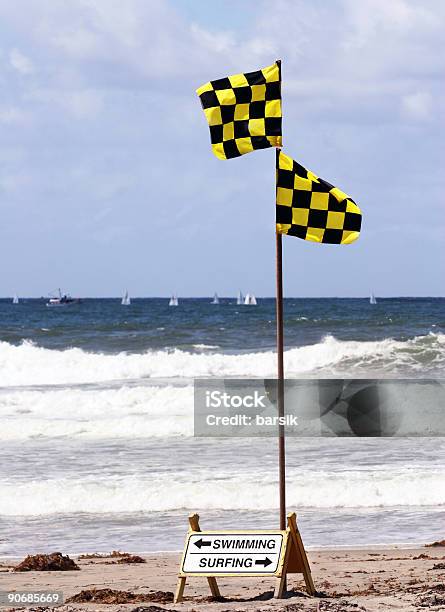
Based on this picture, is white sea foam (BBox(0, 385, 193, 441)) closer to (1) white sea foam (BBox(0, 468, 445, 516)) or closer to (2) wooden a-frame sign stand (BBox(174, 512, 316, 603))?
(1) white sea foam (BBox(0, 468, 445, 516))

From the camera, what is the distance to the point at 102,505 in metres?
13.3

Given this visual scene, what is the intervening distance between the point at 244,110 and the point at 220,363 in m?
30.8

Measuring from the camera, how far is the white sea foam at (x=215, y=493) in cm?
1322

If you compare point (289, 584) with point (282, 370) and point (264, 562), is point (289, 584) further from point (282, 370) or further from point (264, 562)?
point (282, 370)

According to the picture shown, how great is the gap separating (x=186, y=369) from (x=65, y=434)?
17.8 m

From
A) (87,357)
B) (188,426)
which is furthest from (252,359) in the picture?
(188,426)

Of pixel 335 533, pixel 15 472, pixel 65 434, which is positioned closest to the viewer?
pixel 335 533

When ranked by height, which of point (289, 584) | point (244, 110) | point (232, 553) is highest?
point (244, 110)

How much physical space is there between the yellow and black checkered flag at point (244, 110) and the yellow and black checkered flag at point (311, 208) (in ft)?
0.86

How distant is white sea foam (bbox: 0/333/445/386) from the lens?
36.1m

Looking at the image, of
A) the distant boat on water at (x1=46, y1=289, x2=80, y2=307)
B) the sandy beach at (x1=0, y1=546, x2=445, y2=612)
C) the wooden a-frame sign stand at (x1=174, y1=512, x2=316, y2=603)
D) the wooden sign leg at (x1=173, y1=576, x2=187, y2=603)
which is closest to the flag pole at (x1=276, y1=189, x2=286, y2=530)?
the wooden a-frame sign stand at (x1=174, y1=512, x2=316, y2=603)

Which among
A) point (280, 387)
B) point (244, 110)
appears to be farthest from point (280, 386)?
point (244, 110)

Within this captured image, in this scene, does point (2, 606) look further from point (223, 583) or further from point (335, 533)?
point (335, 533)

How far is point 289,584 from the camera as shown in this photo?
28.6 feet
